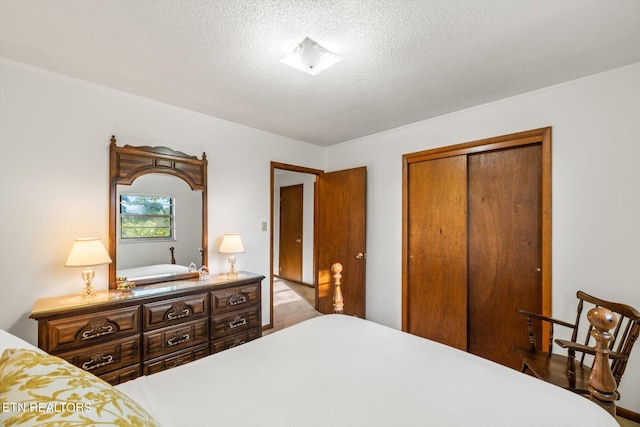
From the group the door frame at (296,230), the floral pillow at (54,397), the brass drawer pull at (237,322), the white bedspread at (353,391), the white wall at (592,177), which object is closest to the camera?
the floral pillow at (54,397)

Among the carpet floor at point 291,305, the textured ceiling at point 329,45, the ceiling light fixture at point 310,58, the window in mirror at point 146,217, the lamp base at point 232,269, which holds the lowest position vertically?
the carpet floor at point 291,305

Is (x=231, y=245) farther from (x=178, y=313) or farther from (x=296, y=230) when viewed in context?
(x=296, y=230)

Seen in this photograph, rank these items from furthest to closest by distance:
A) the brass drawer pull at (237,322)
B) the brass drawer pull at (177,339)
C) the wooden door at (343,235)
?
the wooden door at (343,235), the brass drawer pull at (237,322), the brass drawer pull at (177,339)

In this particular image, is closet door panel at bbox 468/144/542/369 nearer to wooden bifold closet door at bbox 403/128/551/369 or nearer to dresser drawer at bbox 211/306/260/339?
wooden bifold closet door at bbox 403/128/551/369

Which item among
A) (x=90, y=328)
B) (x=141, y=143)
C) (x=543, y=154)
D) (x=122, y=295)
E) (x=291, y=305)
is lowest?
(x=291, y=305)

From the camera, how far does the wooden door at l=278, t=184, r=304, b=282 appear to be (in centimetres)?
587

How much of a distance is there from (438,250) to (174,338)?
2621 millimetres

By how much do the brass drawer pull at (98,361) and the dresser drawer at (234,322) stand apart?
75cm

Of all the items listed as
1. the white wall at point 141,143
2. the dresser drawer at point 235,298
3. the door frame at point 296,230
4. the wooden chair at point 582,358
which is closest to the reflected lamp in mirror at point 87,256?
the white wall at point 141,143

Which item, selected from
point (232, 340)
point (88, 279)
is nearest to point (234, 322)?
point (232, 340)

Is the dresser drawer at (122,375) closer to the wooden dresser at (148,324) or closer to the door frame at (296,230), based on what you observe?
the wooden dresser at (148,324)

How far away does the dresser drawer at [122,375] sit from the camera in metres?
2.01

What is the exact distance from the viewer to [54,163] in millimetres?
2186

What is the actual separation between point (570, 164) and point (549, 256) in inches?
29.3
